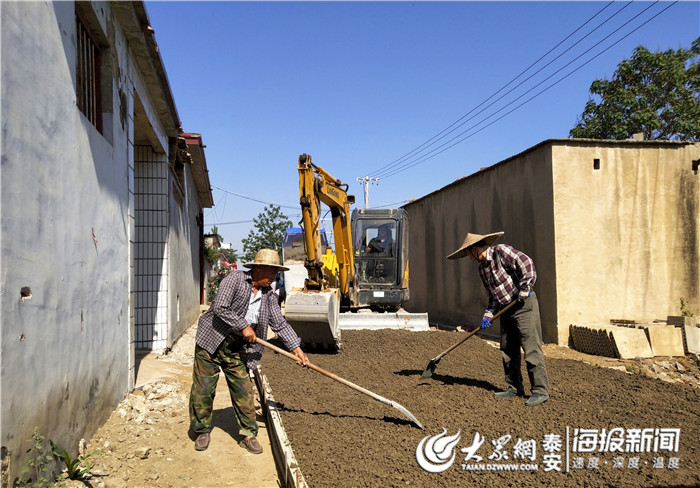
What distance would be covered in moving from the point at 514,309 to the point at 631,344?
385 centimetres

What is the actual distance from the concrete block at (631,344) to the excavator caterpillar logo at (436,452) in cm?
493

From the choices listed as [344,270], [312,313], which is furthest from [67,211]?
[344,270]

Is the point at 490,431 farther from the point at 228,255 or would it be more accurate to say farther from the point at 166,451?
the point at 228,255

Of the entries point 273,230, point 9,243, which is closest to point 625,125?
point 9,243

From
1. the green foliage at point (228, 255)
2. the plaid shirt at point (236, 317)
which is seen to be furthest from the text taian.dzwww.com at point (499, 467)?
the green foliage at point (228, 255)

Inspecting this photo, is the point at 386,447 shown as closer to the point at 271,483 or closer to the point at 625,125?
the point at 271,483

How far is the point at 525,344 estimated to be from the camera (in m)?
5.03

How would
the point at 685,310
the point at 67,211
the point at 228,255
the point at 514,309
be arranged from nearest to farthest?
the point at 67,211 < the point at 514,309 < the point at 685,310 < the point at 228,255

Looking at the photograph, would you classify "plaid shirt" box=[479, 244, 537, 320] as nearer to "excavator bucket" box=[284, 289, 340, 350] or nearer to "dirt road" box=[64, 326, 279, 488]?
"dirt road" box=[64, 326, 279, 488]

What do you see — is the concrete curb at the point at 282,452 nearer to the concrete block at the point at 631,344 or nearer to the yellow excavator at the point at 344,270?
the yellow excavator at the point at 344,270

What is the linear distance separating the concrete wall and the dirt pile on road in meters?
2.73

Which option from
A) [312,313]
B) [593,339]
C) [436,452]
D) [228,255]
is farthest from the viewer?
[228,255]

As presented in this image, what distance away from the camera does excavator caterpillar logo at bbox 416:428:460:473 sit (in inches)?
140

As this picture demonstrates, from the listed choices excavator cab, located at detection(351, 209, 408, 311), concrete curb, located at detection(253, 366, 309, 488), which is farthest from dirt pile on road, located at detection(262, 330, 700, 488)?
excavator cab, located at detection(351, 209, 408, 311)
